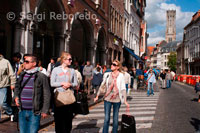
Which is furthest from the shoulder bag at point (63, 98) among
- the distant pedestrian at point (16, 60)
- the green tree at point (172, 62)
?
the green tree at point (172, 62)

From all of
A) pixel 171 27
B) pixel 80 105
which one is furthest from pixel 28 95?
pixel 171 27

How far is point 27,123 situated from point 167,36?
147091 mm

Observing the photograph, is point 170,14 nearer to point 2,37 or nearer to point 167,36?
point 167,36

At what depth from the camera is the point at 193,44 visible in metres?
52.9

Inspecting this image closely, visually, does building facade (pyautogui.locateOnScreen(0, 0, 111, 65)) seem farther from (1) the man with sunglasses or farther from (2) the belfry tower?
(2) the belfry tower

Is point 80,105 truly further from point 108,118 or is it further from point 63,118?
point 108,118

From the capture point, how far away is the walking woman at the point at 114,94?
14.5 ft

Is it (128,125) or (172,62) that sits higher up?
(172,62)

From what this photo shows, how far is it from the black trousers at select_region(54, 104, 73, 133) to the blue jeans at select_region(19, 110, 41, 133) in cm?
69

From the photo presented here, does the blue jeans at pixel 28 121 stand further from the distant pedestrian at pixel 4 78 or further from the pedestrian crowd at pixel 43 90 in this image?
the distant pedestrian at pixel 4 78

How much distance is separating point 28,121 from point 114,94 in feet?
5.99

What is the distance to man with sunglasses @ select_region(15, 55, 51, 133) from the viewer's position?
3.15 meters

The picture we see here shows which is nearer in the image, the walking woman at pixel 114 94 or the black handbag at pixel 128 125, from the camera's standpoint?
the black handbag at pixel 128 125

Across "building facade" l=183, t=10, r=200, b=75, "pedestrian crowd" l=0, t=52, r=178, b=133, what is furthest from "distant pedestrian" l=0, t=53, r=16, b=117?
"building facade" l=183, t=10, r=200, b=75
